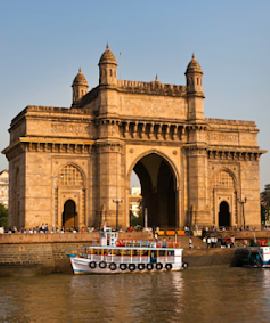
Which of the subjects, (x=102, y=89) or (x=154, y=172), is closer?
(x=102, y=89)

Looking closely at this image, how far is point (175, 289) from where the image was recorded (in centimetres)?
4050

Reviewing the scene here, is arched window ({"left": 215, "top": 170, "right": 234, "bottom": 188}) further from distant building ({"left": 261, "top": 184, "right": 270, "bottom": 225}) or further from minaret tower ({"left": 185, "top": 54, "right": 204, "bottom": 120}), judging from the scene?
distant building ({"left": 261, "top": 184, "right": 270, "bottom": 225})

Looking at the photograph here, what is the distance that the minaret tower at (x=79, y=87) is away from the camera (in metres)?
73.5

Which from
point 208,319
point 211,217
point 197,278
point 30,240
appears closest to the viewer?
point 208,319

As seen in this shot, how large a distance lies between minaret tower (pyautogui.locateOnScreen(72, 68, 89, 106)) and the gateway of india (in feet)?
19.8

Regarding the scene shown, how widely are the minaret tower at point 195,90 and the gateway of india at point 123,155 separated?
9 cm

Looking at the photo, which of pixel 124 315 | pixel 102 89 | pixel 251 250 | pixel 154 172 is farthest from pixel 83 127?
pixel 124 315

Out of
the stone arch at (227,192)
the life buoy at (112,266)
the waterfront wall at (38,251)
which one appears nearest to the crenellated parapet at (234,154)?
the stone arch at (227,192)

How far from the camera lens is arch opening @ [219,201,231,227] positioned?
66.1 m

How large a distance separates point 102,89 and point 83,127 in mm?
3762

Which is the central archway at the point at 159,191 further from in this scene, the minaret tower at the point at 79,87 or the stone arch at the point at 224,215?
the minaret tower at the point at 79,87

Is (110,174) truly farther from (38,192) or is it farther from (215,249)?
(215,249)

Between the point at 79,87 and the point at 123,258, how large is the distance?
28.3 meters

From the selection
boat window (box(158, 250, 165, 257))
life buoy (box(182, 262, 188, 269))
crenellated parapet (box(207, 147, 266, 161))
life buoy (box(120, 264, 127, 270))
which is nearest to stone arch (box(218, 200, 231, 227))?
crenellated parapet (box(207, 147, 266, 161))
